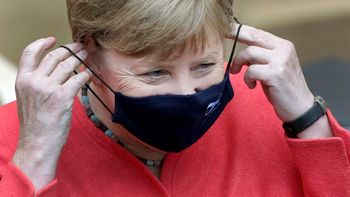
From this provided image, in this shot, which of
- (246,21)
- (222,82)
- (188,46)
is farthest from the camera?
(246,21)

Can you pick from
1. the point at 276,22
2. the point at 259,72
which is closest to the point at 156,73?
the point at 259,72

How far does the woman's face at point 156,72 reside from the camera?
4.80 ft

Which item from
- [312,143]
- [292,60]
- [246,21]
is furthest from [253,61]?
[246,21]

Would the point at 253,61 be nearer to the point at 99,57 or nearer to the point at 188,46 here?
the point at 188,46

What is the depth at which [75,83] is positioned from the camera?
1497 mm

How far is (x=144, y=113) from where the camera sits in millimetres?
1488

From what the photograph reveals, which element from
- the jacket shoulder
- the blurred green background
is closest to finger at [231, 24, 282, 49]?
the jacket shoulder

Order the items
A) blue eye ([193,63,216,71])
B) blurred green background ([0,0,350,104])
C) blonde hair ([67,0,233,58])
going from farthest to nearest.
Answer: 1. blurred green background ([0,0,350,104])
2. blue eye ([193,63,216,71])
3. blonde hair ([67,0,233,58])

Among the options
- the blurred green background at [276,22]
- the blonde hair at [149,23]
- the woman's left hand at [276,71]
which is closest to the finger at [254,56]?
the woman's left hand at [276,71]

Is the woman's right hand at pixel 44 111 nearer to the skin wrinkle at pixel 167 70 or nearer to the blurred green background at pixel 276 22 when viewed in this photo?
the skin wrinkle at pixel 167 70

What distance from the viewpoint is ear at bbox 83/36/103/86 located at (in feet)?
5.00

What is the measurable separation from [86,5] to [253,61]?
483 millimetres

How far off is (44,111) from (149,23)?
33cm

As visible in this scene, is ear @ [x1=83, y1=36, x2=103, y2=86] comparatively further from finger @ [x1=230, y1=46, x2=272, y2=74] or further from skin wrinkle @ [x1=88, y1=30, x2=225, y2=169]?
finger @ [x1=230, y1=46, x2=272, y2=74]
